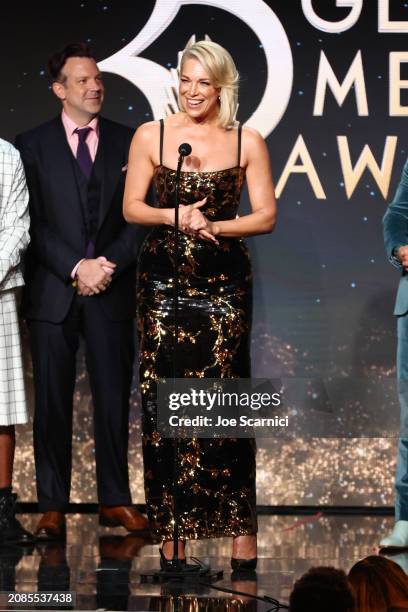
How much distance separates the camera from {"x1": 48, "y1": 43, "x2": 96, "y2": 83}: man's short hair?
6352 millimetres

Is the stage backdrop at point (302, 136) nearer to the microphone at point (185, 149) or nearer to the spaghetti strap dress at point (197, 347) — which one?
the spaghetti strap dress at point (197, 347)

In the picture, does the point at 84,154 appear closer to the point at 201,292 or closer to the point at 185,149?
the point at 201,292

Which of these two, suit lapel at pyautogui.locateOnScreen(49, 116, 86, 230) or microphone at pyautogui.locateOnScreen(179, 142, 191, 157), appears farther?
suit lapel at pyautogui.locateOnScreen(49, 116, 86, 230)

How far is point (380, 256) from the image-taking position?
689cm

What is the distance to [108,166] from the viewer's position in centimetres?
630

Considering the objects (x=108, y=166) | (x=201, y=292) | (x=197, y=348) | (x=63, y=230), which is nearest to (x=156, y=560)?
(x=197, y=348)

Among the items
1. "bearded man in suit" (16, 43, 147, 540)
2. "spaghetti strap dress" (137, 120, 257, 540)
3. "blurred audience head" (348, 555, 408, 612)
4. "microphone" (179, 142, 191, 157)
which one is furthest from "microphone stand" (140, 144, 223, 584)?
"blurred audience head" (348, 555, 408, 612)

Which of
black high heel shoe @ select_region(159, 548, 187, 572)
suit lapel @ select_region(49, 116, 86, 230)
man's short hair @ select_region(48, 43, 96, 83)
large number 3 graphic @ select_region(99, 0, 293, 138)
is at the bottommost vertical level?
black high heel shoe @ select_region(159, 548, 187, 572)

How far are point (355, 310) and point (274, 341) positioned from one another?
473 millimetres

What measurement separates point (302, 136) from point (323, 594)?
458cm

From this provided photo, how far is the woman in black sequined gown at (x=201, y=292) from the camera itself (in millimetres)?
5129

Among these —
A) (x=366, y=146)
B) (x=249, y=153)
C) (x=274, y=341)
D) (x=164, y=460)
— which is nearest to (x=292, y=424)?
(x=164, y=460)

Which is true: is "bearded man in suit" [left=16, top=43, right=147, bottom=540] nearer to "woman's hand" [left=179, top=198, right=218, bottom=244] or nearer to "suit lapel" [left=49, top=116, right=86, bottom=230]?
"suit lapel" [left=49, top=116, right=86, bottom=230]

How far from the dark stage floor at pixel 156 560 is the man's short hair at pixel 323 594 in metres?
1.84
